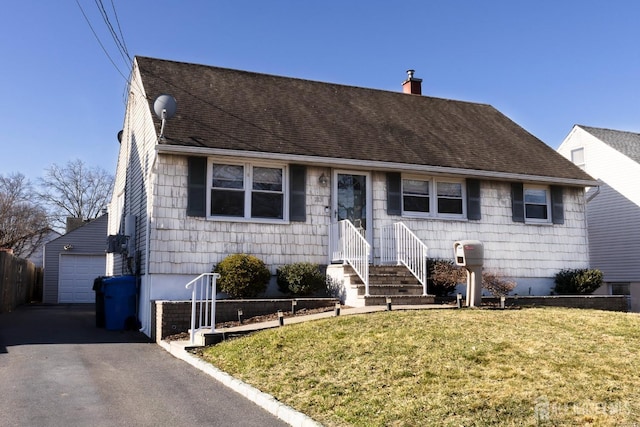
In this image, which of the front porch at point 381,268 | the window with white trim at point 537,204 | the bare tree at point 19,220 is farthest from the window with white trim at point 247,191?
the bare tree at point 19,220

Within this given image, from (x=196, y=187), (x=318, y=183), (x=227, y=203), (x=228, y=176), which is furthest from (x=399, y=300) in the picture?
(x=196, y=187)

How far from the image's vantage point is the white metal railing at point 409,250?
13927mm

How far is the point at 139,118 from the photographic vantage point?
16.8m

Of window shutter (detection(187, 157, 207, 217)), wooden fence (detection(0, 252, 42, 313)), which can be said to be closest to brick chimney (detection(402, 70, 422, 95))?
window shutter (detection(187, 157, 207, 217))

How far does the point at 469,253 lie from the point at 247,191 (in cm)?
519

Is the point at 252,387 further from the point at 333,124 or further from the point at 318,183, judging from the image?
the point at 333,124

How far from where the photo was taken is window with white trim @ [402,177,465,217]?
1571 centimetres

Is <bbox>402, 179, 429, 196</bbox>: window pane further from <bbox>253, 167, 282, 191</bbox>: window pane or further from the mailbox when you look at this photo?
the mailbox

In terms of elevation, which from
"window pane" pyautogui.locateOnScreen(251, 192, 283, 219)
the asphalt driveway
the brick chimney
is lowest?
the asphalt driveway

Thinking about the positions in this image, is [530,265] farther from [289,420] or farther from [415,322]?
[289,420]

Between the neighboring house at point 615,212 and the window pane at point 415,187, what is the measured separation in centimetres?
926

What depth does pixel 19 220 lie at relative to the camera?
43.1 meters

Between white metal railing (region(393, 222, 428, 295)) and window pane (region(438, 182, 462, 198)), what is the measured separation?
6.37 ft

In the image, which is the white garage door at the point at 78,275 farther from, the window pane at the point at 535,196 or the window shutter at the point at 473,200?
the window pane at the point at 535,196
